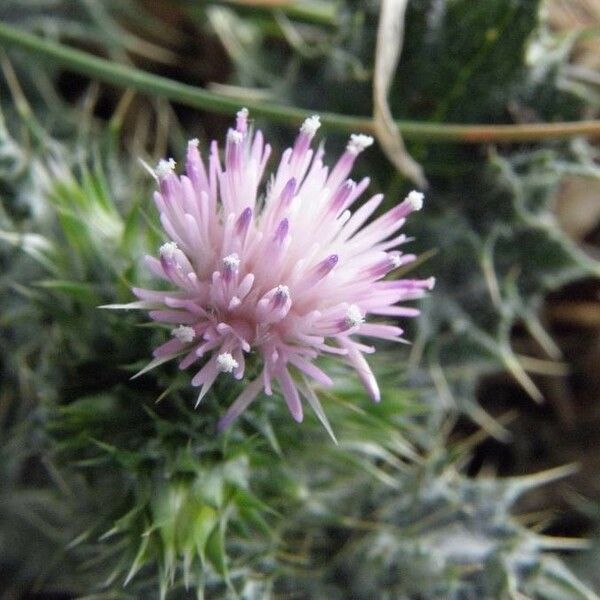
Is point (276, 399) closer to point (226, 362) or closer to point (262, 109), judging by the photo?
point (226, 362)

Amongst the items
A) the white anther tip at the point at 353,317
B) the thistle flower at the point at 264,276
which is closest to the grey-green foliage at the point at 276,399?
the thistle flower at the point at 264,276

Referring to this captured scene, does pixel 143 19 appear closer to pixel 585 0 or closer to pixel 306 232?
pixel 585 0

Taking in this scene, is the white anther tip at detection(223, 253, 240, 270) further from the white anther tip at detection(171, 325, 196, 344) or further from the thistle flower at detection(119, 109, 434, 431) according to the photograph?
the white anther tip at detection(171, 325, 196, 344)

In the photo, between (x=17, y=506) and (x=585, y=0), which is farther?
(x=585, y=0)

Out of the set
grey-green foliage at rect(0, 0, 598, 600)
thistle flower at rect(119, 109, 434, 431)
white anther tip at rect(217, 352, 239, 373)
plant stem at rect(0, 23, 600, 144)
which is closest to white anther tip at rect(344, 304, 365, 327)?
thistle flower at rect(119, 109, 434, 431)

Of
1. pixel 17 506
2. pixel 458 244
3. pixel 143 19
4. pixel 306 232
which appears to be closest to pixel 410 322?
pixel 458 244
